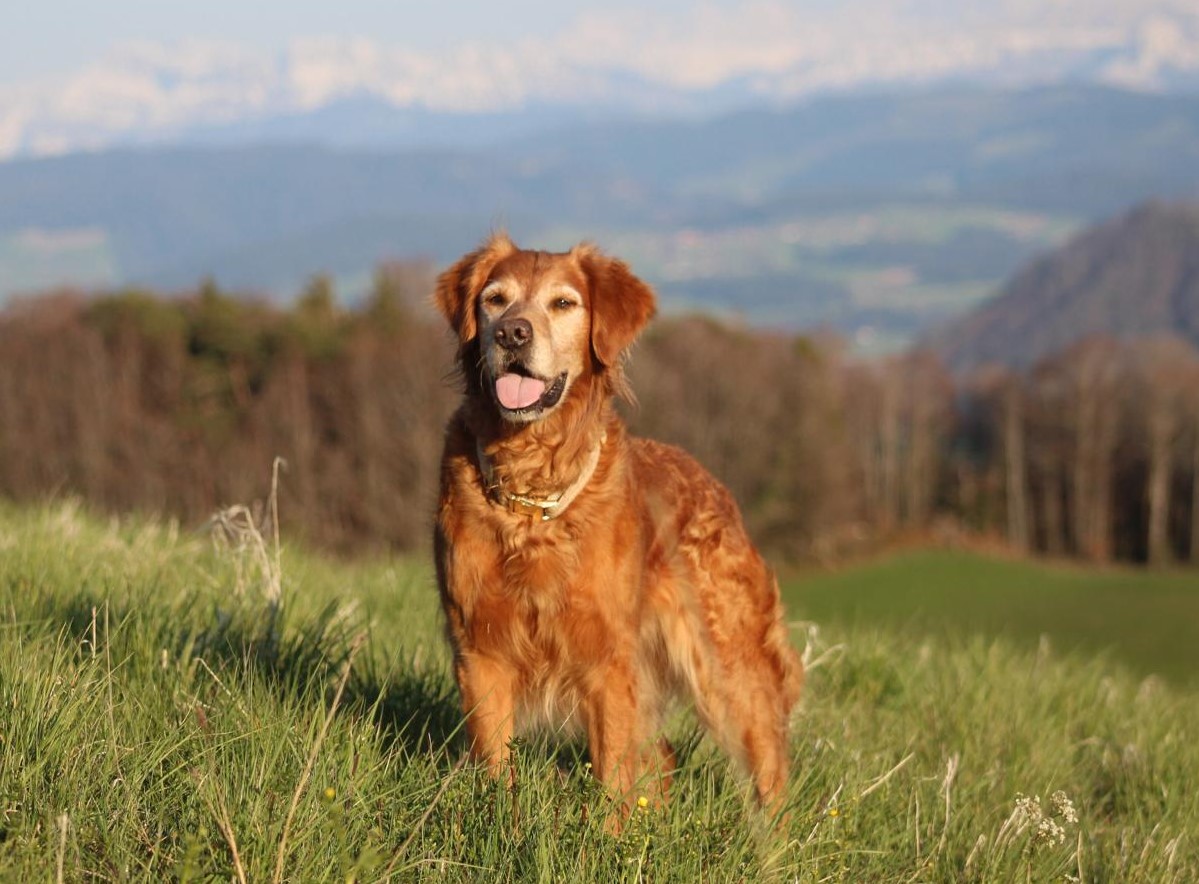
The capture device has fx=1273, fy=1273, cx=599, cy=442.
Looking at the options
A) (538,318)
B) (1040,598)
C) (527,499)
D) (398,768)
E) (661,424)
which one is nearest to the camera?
(398,768)

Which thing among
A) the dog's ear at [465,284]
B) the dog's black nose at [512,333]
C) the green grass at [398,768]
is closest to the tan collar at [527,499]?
the dog's black nose at [512,333]

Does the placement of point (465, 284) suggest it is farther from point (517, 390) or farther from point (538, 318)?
point (517, 390)

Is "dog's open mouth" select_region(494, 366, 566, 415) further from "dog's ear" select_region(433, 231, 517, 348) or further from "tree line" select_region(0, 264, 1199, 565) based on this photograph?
"tree line" select_region(0, 264, 1199, 565)

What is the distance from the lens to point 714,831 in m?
3.62

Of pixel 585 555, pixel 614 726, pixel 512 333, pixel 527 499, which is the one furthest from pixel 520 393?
pixel 614 726

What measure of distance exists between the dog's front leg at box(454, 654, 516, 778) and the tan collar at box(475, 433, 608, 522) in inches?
20.1

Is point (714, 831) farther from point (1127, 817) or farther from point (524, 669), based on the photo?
point (1127, 817)

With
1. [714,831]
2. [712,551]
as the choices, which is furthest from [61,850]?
[712,551]

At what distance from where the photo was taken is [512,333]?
435cm

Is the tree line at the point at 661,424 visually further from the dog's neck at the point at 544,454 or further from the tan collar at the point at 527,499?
the tan collar at the point at 527,499

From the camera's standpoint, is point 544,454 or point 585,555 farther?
point 544,454

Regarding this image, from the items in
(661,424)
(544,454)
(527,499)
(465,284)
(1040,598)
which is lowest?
(1040,598)

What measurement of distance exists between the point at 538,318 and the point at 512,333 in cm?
21

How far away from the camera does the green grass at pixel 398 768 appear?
123 inches
